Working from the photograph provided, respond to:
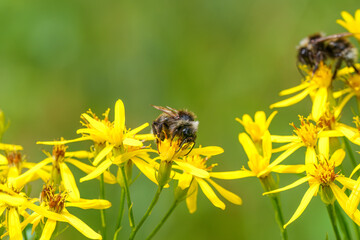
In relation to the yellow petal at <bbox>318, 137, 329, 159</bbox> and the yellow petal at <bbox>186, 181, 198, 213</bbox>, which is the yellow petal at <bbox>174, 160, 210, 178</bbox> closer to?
the yellow petal at <bbox>186, 181, 198, 213</bbox>

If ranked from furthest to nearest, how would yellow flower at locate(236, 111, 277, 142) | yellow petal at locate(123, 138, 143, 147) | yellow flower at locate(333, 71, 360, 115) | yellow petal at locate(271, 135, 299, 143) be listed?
yellow flower at locate(333, 71, 360, 115)
yellow flower at locate(236, 111, 277, 142)
yellow petal at locate(271, 135, 299, 143)
yellow petal at locate(123, 138, 143, 147)

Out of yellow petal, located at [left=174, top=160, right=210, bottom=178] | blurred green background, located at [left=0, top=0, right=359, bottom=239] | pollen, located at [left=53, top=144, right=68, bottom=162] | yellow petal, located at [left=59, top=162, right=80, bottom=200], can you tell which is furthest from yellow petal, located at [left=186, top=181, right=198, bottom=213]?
blurred green background, located at [left=0, top=0, right=359, bottom=239]

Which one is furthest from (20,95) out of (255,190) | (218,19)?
(255,190)

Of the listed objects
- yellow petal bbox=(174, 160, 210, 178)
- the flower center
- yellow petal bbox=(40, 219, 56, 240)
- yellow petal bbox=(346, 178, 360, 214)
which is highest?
the flower center

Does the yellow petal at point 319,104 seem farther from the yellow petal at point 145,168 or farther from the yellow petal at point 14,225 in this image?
the yellow petal at point 14,225

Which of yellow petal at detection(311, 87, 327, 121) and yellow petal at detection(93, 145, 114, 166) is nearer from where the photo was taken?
yellow petal at detection(93, 145, 114, 166)

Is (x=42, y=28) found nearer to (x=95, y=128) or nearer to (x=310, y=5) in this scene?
(x=310, y=5)

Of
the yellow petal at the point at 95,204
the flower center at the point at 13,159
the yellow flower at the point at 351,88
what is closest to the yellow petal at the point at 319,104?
the yellow flower at the point at 351,88
